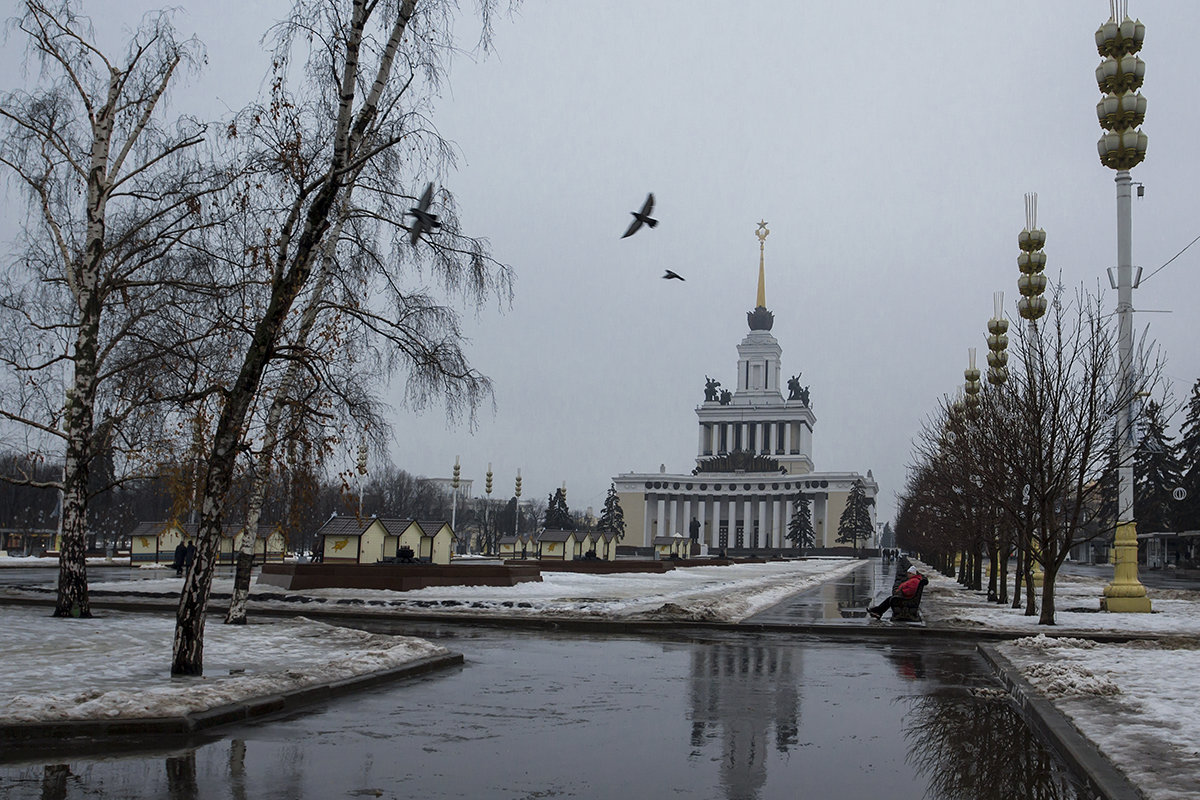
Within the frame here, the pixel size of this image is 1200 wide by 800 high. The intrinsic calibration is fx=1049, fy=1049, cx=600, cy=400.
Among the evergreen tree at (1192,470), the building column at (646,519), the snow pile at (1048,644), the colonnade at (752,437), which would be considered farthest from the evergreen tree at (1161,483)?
the colonnade at (752,437)

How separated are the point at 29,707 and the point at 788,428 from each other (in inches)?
6900

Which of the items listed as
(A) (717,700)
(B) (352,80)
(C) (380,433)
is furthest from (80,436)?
(A) (717,700)

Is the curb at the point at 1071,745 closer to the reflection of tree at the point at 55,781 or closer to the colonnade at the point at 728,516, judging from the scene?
the reflection of tree at the point at 55,781

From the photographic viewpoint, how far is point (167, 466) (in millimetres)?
15391

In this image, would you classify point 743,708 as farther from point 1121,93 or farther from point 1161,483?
point 1161,483

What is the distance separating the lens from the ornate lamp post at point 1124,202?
79.4 feet

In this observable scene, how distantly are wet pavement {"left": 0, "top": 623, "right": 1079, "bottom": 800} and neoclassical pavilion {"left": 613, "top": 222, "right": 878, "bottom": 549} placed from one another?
14441 cm

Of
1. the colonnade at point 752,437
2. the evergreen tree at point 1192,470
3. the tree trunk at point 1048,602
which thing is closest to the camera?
the tree trunk at point 1048,602

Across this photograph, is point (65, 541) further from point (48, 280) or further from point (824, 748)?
point (824, 748)

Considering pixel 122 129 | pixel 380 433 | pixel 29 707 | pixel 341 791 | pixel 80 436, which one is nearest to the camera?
pixel 341 791

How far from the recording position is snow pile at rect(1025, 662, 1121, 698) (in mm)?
10430

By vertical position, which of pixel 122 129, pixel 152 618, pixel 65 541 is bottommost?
pixel 152 618

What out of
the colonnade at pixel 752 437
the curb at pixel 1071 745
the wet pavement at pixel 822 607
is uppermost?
the colonnade at pixel 752 437

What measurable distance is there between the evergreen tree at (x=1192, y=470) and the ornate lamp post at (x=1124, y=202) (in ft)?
182
